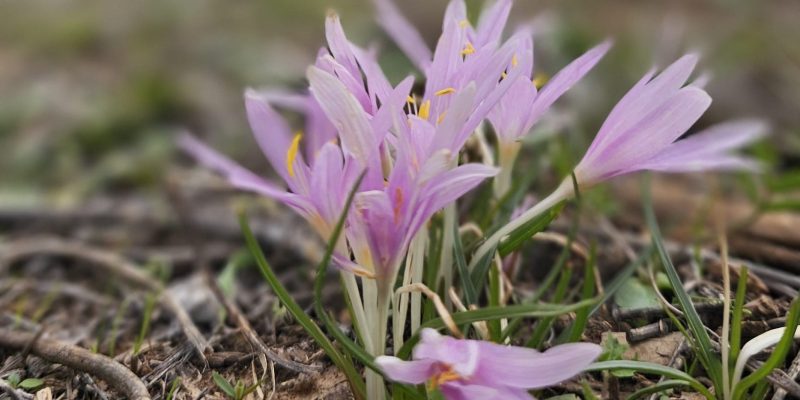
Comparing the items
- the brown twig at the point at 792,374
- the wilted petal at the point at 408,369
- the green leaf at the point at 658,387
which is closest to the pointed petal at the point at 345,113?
the wilted petal at the point at 408,369

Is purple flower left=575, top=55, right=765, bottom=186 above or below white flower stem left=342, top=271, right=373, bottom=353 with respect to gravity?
above

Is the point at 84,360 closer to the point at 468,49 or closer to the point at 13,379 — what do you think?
the point at 13,379

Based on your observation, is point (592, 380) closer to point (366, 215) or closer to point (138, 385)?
point (366, 215)

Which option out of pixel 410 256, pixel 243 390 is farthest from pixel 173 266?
pixel 410 256

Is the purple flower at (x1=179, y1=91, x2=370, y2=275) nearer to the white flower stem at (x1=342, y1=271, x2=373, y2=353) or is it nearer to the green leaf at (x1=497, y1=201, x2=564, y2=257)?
the white flower stem at (x1=342, y1=271, x2=373, y2=353)

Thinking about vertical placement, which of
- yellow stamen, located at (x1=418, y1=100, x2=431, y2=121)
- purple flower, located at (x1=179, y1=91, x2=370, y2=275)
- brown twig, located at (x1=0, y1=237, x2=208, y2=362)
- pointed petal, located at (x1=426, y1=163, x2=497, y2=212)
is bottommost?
brown twig, located at (x1=0, y1=237, x2=208, y2=362)

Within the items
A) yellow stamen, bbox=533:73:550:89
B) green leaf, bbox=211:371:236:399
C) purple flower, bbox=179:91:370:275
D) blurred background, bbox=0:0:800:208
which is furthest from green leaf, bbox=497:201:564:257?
blurred background, bbox=0:0:800:208
